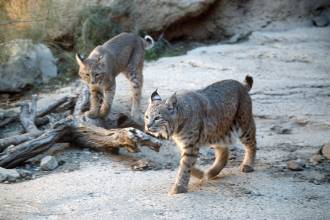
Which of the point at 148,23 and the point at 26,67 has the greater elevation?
the point at 148,23

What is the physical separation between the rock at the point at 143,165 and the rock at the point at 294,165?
1.67 metres

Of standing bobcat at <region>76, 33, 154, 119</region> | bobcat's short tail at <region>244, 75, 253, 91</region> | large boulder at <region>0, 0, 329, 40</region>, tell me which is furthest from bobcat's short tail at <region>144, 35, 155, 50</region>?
bobcat's short tail at <region>244, 75, 253, 91</region>

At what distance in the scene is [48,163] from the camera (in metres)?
7.96

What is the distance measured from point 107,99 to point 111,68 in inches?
22.2

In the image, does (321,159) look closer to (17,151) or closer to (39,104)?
(17,151)

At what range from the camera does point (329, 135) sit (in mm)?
9086

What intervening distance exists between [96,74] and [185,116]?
118 inches

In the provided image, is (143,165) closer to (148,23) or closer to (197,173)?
(197,173)

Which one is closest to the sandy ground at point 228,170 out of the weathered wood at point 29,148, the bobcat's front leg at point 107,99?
the weathered wood at point 29,148

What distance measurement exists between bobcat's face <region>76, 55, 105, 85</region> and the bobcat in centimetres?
255

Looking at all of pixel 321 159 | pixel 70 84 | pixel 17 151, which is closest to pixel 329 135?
pixel 321 159

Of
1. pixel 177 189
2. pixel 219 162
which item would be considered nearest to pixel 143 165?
pixel 219 162

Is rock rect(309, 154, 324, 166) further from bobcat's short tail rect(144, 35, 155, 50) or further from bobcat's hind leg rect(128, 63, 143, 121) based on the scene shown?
bobcat's short tail rect(144, 35, 155, 50)

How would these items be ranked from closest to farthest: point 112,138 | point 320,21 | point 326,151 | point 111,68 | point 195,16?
point 112,138, point 326,151, point 111,68, point 320,21, point 195,16
